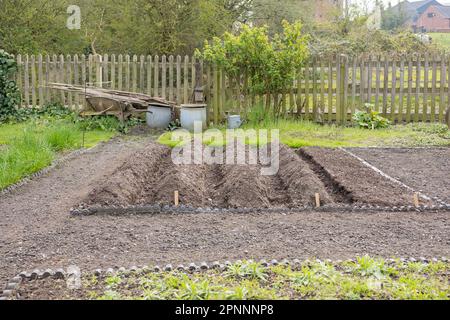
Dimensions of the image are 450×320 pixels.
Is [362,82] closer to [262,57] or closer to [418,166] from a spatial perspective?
[262,57]

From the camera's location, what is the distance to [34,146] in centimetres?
910

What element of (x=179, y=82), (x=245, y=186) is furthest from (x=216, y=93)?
(x=245, y=186)

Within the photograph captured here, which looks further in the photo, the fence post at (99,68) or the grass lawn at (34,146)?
the fence post at (99,68)

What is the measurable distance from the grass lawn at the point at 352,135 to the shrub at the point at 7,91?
15.1ft

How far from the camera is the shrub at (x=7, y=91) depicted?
46.6 ft

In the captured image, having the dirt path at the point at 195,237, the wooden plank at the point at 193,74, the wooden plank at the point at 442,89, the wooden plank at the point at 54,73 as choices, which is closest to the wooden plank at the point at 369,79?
the wooden plank at the point at 442,89

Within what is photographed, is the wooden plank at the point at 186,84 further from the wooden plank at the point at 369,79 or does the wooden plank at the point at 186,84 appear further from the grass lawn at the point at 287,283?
the grass lawn at the point at 287,283

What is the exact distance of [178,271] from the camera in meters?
4.09

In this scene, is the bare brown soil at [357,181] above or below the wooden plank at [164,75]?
below

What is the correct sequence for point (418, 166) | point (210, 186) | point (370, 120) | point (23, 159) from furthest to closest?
point (370, 120) → point (418, 166) → point (23, 159) → point (210, 186)

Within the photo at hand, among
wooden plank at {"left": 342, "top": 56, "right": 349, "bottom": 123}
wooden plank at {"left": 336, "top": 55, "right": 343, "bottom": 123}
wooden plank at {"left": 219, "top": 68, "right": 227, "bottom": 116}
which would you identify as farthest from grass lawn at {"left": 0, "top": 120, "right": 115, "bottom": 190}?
wooden plank at {"left": 342, "top": 56, "right": 349, "bottom": 123}

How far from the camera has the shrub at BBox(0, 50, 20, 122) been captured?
559 inches

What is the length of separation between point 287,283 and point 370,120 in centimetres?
1036
